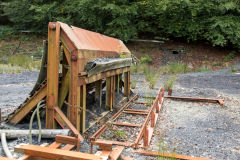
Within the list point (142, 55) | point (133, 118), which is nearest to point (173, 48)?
point (142, 55)

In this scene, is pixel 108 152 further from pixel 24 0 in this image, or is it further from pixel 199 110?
pixel 24 0

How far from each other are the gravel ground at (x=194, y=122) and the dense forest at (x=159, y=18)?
7473 millimetres

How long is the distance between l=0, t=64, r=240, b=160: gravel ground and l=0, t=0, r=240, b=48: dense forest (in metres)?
7.47

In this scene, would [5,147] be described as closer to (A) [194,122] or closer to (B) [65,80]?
(B) [65,80]

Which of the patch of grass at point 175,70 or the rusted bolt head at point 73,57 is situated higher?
the rusted bolt head at point 73,57

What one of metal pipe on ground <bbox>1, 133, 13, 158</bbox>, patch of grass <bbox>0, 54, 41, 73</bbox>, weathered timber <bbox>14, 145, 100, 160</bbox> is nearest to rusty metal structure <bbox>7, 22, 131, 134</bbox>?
metal pipe on ground <bbox>1, 133, 13, 158</bbox>

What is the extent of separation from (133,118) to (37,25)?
1889 cm

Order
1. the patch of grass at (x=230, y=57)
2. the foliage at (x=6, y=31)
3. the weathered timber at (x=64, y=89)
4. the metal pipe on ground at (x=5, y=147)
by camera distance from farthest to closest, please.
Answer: the foliage at (x=6, y=31), the patch of grass at (x=230, y=57), the weathered timber at (x=64, y=89), the metal pipe on ground at (x=5, y=147)

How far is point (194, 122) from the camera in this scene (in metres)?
4.46

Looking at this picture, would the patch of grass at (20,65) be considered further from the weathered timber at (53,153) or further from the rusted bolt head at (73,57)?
the weathered timber at (53,153)

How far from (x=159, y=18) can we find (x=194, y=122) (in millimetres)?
13617

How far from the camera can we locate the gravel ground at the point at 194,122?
123 inches

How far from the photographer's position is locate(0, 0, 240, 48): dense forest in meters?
14.5

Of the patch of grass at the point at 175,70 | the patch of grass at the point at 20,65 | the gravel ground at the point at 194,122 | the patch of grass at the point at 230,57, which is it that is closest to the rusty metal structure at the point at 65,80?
the gravel ground at the point at 194,122
